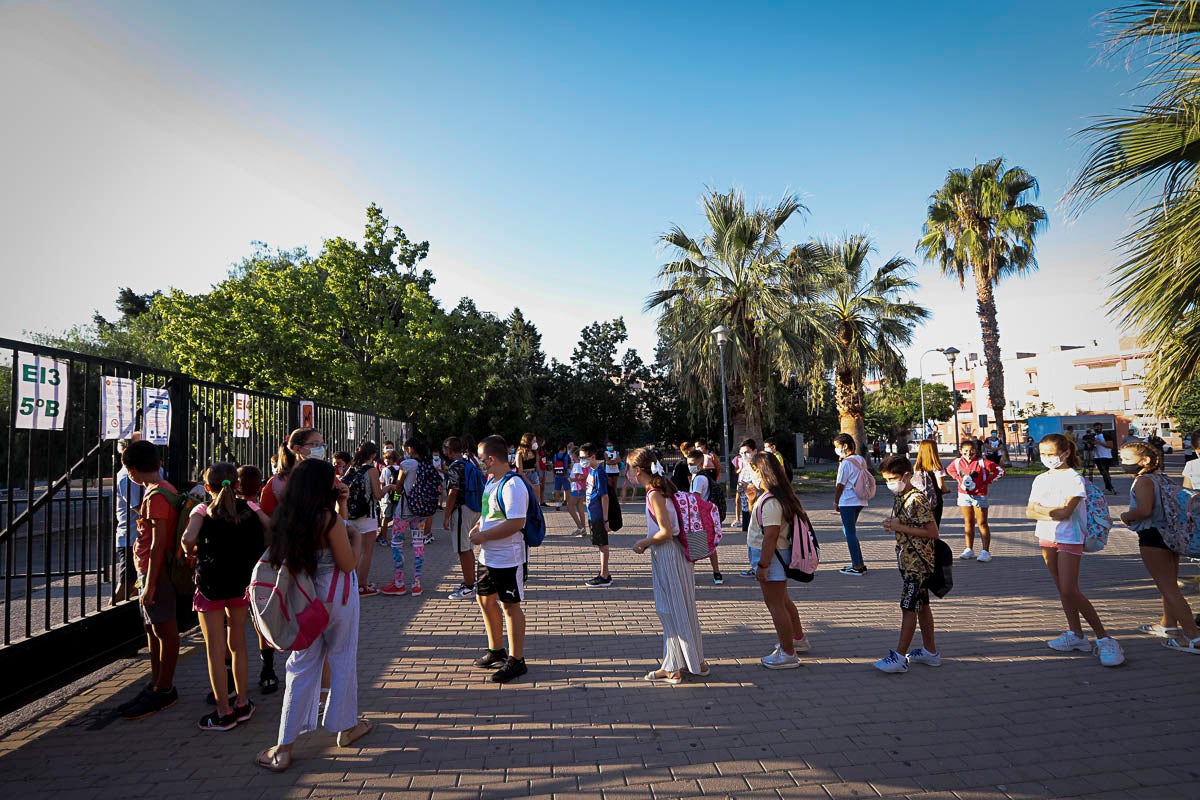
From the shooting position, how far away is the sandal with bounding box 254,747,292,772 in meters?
3.61

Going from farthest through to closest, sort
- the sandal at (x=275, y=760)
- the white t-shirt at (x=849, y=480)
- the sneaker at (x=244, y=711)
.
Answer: the white t-shirt at (x=849, y=480) < the sneaker at (x=244, y=711) < the sandal at (x=275, y=760)

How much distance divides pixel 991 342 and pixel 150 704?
2859cm

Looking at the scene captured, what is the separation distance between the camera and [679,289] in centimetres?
2036

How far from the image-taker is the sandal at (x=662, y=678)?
16.0 feet

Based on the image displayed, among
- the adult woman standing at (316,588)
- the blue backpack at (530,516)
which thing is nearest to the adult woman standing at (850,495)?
the blue backpack at (530,516)

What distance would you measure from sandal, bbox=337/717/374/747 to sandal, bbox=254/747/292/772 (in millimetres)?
283

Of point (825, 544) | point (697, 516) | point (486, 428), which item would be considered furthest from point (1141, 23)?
point (486, 428)

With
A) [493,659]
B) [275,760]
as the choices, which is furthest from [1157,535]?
[275,760]

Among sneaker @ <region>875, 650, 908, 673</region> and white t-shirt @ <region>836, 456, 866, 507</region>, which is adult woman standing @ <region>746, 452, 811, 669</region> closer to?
sneaker @ <region>875, 650, 908, 673</region>

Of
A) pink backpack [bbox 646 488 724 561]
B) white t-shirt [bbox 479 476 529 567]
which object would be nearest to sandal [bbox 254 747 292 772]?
white t-shirt [bbox 479 476 529 567]

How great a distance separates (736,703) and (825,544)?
24.0ft

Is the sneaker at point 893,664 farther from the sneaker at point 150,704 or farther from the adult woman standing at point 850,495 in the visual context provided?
the sneaker at point 150,704

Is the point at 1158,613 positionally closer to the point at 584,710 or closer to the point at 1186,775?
the point at 1186,775

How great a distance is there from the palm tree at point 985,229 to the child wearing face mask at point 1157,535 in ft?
65.7
